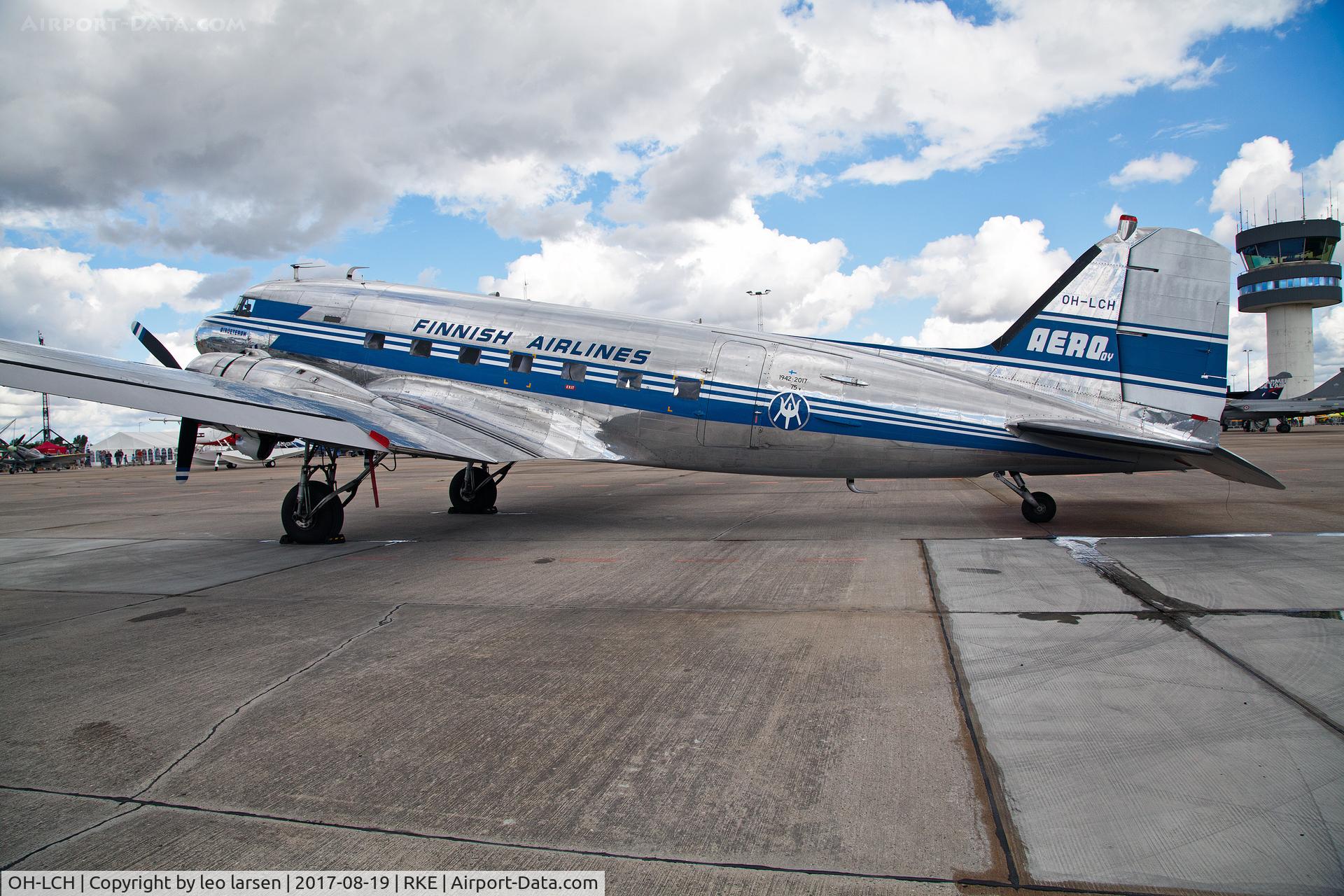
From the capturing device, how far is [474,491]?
13.8 metres

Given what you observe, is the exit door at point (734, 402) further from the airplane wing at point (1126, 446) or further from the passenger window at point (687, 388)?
the airplane wing at point (1126, 446)

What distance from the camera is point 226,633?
19.8 ft

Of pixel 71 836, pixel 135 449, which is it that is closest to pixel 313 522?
pixel 71 836

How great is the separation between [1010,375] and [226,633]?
32.6ft

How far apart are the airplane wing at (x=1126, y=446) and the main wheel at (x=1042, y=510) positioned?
4.45 ft

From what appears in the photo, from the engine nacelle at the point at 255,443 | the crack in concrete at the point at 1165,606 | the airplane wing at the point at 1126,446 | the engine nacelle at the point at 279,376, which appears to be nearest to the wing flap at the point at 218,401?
the engine nacelle at the point at 279,376

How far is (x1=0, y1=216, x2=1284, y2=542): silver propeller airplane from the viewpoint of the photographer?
9.22 meters

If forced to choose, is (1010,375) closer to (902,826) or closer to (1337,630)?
(1337,630)

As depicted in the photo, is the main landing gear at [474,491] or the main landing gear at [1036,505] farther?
the main landing gear at [474,491]

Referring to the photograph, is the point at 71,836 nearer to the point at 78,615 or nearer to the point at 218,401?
the point at 78,615

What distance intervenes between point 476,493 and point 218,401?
5428 millimetres

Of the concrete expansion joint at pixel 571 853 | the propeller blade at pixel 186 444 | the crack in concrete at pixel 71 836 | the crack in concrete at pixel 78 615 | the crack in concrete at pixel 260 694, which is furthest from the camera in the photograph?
the propeller blade at pixel 186 444

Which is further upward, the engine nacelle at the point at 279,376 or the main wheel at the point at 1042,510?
the engine nacelle at the point at 279,376

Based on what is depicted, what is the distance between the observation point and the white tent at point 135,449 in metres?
71.6
